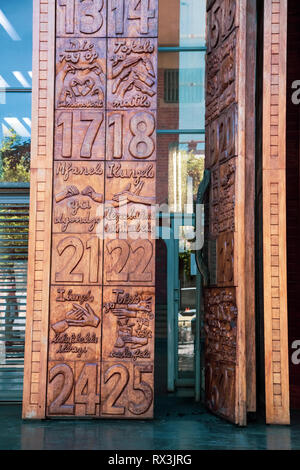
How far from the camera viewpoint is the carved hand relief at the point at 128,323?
7145 millimetres

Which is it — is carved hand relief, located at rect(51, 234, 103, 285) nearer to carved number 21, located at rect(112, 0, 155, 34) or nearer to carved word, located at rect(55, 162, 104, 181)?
carved word, located at rect(55, 162, 104, 181)

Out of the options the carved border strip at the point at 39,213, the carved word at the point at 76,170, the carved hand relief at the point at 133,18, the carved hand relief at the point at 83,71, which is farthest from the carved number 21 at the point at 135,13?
the carved word at the point at 76,170

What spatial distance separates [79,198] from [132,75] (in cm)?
142

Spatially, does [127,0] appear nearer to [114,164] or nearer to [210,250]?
[114,164]

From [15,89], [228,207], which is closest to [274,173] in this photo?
[228,207]

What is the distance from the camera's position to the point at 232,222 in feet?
23.1

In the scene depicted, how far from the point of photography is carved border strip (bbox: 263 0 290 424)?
704 centimetres

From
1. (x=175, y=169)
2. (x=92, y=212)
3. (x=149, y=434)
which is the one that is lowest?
(x=149, y=434)

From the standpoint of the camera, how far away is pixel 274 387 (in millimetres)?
6973

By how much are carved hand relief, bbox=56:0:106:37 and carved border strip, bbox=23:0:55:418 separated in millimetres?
100

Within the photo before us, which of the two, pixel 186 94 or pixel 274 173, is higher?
pixel 186 94

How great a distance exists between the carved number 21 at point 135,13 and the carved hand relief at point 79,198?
4.93 ft

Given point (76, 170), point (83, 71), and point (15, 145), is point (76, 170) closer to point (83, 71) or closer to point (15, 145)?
point (83, 71)

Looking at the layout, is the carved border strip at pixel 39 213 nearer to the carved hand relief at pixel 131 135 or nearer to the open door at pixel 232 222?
the carved hand relief at pixel 131 135
